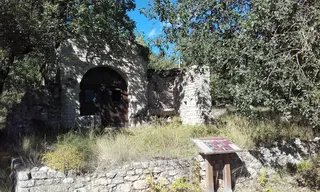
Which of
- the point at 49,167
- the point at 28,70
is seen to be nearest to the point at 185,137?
the point at 49,167

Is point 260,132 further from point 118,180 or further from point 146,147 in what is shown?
point 118,180

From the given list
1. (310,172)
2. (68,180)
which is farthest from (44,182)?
(310,172)

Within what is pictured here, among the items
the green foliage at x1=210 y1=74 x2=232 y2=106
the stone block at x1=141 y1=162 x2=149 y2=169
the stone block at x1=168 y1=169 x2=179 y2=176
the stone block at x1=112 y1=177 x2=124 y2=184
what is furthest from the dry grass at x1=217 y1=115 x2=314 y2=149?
the green foliage at x1=210 y1=74 x2=232 y2=106

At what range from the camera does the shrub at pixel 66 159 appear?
6008 millimetres

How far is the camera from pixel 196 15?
7.79 meters

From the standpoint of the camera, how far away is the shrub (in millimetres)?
6008

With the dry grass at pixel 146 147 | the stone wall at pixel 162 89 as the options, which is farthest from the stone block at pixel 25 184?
the stone wall at pixel 162 89

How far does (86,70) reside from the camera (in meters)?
11.7

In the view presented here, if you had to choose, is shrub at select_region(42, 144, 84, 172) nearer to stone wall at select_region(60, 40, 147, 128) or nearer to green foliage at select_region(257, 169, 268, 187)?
green foliage at select_region(257, 169, 268, 187)

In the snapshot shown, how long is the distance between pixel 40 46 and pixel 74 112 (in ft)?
9.92

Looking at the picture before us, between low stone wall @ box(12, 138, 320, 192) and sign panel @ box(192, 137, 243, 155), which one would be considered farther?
sign panel @ box(192, 137, 243, 155)

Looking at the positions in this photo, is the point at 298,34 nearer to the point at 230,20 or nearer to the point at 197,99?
the point at 230,20

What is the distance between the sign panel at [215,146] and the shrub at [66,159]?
2571 mm

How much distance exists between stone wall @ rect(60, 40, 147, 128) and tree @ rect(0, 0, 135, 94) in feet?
3.35
